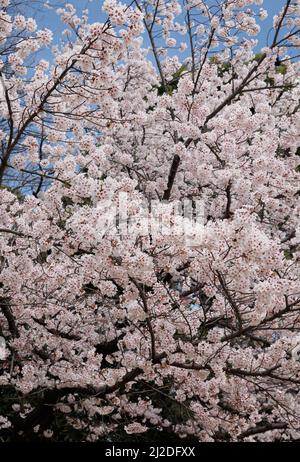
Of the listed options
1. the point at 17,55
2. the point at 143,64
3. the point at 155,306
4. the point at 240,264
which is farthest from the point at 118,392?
the point at 143,64

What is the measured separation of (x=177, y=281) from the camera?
6445 mm

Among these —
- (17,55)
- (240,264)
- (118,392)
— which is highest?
(17,55)

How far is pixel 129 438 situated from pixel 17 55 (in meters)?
4.93

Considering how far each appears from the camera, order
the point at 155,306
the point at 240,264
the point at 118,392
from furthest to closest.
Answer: the point at 118,392
the point at 155,306
the point at 240,264

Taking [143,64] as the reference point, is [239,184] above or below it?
below

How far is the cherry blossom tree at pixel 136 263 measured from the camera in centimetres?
379

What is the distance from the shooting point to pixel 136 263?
364cm

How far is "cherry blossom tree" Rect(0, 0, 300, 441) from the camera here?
3793 millimetres
